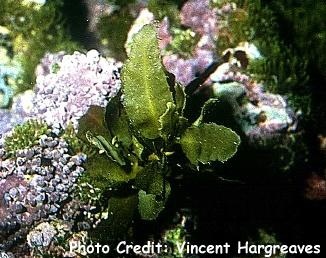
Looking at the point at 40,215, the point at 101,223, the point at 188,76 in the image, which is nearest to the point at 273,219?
the point at 188,76

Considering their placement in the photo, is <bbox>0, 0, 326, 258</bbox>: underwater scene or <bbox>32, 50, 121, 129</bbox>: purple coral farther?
<bbox>32, 50, 121, 129</bbox>: purple coral

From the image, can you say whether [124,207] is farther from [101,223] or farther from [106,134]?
[106,134]

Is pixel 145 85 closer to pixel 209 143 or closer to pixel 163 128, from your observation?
pixel 163 128

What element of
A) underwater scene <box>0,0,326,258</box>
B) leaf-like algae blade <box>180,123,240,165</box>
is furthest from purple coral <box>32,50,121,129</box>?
leaf-like algae blade <box>180,123,240,165</box>

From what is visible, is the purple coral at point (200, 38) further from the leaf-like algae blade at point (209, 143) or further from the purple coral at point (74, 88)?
the leaf-like algae blade at point (209, 143)

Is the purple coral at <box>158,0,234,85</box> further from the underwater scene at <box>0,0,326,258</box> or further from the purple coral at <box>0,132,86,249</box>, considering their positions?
the purple coral at <box>0,132,86,249</box>

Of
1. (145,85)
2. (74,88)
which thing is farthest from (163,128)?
(74,88)
